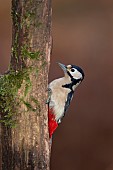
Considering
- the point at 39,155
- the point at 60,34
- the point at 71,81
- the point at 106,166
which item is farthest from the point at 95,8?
the point at 39,155

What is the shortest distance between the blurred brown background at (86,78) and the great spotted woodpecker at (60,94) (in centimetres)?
234

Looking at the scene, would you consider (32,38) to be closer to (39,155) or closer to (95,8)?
(39,155)

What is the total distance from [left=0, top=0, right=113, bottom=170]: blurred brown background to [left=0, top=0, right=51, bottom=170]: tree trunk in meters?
2.84

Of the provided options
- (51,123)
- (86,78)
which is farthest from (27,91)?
(86,78)

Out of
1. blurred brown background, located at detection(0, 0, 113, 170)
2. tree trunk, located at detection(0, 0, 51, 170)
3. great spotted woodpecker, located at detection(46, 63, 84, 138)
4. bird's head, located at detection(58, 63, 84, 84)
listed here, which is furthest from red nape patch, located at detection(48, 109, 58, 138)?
blurred brown background, located at detection(0, 0, 113, 170)

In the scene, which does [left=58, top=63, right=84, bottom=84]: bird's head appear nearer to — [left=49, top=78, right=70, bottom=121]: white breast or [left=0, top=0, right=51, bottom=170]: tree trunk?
[left=49, top=78, right=70, bottom=121]: white breast

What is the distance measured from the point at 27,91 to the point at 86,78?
3.02 m

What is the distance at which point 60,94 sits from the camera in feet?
7.86

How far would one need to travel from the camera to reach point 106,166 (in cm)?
488

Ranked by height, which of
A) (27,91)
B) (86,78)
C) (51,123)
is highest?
Result: (27,91)

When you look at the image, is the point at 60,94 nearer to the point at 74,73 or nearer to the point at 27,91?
the point at 74,73

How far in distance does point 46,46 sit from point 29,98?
0.68 feet

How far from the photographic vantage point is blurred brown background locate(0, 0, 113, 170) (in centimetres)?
488

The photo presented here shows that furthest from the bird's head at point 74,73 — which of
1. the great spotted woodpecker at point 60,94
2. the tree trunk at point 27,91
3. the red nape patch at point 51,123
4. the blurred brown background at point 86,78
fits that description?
the blurred brown background at point 86,78
